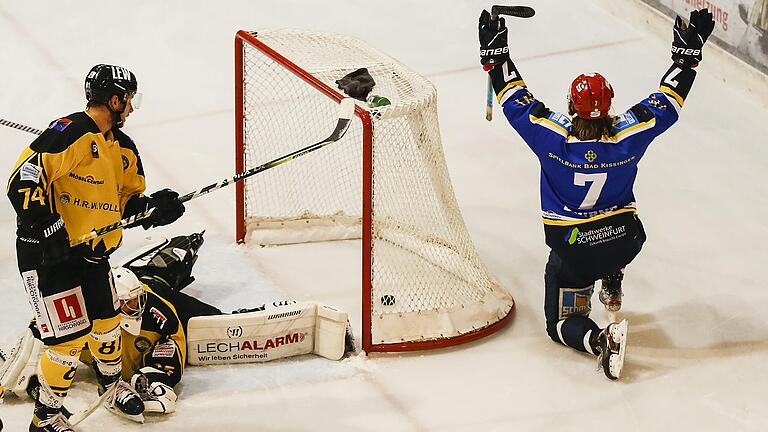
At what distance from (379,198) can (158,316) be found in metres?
0.84

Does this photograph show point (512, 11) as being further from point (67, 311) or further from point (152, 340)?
point (67, 311)

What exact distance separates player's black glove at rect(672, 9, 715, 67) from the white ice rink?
99 cm

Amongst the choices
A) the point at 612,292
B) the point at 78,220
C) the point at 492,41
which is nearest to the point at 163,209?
the point at 78,220

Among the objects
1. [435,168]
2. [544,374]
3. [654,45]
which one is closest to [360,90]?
[435,168]

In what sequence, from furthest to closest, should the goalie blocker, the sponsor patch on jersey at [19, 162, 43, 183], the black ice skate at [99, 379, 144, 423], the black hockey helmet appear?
the goalie blocker
the black ice skate at [99, 379, 144, 423]
the black hockey helmet
the sponsor patch on jersey at [19, 162, 43, 183]

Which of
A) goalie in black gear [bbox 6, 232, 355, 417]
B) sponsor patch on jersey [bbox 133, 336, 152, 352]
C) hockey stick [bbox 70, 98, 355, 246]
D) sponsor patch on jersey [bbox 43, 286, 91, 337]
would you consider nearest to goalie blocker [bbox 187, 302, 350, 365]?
goalie in black gear [bbox 6, 232, 355, 417]

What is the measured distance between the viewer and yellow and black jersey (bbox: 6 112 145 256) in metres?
3.90

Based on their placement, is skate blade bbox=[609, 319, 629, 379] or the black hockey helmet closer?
the black hockey helmet

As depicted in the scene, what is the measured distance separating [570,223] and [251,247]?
1486 millimetres

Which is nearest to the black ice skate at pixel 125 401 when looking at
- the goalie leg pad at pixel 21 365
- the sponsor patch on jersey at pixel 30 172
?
the goalie leg pad at pixel 21 365

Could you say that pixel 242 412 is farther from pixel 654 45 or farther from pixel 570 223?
pixel 654 45

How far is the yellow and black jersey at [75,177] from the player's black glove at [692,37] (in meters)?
1.87

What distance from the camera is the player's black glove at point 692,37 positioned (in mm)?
4730

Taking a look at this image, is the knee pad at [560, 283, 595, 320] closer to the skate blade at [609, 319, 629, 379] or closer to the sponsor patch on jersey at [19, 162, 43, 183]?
the skate blade at [609, 319, 629, 379]
